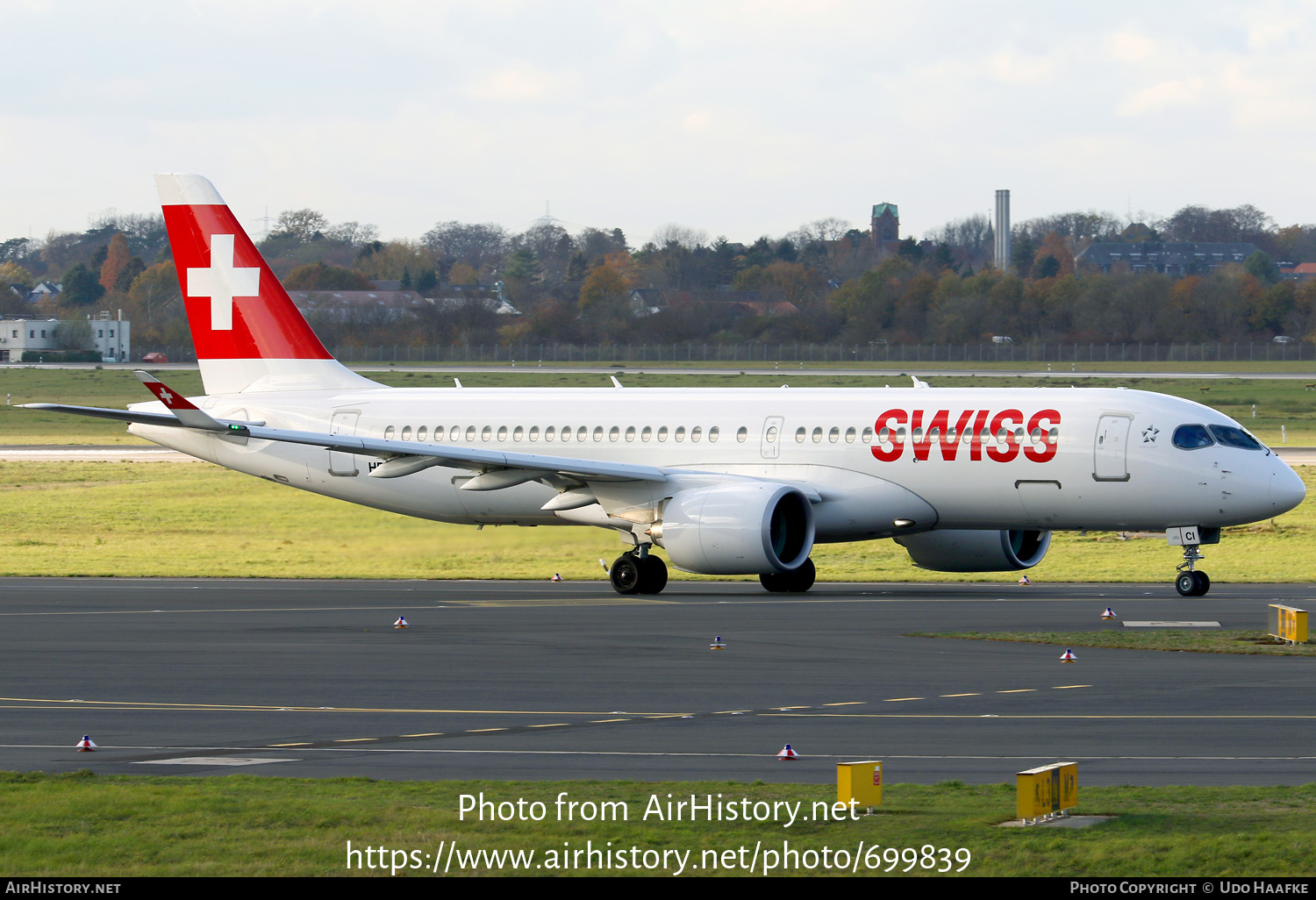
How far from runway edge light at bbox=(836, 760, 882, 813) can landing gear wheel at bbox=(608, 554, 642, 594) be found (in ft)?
69.6

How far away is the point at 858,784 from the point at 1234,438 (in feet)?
71.6

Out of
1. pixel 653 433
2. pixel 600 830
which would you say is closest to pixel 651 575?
pixel 653 433

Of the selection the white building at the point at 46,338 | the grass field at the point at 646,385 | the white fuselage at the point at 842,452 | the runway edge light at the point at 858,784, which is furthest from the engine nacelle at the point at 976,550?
the white building at the point at 46,338

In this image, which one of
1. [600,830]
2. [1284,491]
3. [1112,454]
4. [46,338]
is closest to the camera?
[600,830]

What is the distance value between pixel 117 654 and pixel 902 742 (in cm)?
1215

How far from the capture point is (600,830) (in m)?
11.6

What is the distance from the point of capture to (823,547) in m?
44.2

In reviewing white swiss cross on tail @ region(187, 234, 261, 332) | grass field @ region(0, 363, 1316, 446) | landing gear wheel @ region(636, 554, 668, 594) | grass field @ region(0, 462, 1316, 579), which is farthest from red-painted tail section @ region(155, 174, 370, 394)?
grass field @ region(0, 363, 1316, 446)

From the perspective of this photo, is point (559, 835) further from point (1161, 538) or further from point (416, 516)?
point (1161, 538)

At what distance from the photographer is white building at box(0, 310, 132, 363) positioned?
148m

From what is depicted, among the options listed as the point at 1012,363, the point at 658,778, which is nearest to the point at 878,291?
the point at 1012,363

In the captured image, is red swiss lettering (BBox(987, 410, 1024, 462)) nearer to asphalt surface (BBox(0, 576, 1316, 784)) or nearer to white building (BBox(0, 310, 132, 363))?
asphalt surface (BBox(0, 576, 1316, 784))

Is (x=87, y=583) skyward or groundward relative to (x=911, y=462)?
groundward

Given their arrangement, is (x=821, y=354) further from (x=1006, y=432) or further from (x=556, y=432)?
(x=1006, y=432)
